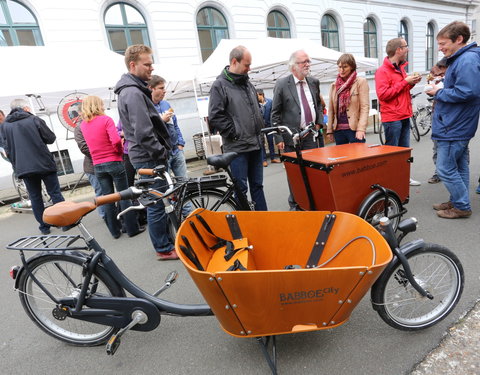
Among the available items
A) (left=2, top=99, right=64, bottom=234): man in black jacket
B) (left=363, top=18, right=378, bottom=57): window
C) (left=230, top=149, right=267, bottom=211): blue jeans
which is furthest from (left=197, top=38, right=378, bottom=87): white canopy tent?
(left=363, top=18, right=378, bottom=57): window

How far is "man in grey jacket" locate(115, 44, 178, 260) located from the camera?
101 inches

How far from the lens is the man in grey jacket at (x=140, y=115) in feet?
8.38

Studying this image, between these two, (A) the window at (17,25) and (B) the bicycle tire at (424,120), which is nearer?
(A) the window at (17,25)

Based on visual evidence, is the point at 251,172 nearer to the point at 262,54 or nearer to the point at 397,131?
the point at 397,131

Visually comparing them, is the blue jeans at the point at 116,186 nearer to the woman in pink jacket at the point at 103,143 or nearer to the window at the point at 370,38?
the woman in pink jacket at the point at 103,143

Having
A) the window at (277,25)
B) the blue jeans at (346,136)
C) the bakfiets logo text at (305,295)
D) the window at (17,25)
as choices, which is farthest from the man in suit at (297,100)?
the window at (277,25)

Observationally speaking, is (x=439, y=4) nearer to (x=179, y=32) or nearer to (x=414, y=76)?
(x=179, y=32)

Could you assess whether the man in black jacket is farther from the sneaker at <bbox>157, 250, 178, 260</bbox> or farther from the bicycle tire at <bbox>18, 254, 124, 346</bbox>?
the bicycle tire at <bbox>18, 254, 124, 346</bbox>

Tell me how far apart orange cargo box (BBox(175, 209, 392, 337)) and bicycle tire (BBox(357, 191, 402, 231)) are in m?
0.77

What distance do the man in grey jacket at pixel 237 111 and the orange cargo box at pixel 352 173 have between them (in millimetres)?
611

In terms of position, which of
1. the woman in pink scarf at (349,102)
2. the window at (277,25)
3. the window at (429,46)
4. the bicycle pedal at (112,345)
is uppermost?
the window at (277,25)

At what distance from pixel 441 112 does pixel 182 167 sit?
3145 mm

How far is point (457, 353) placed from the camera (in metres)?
1.68

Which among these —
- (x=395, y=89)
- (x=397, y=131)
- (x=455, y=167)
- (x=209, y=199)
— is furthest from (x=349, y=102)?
(x=209, y=199)
